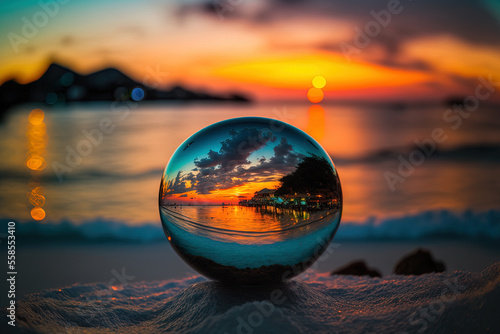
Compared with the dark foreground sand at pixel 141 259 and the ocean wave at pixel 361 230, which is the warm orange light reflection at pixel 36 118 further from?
the dark foreground sand at pixel 141 259

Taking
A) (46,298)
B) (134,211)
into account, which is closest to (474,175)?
(134,211)

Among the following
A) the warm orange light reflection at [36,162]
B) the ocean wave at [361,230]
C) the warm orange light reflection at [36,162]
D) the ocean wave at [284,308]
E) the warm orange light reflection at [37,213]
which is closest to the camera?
the ocean wave at [284,308]

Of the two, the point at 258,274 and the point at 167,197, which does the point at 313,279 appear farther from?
the point at 167,197

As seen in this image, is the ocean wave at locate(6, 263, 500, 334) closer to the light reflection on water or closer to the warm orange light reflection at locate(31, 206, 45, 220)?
the light reflection on water

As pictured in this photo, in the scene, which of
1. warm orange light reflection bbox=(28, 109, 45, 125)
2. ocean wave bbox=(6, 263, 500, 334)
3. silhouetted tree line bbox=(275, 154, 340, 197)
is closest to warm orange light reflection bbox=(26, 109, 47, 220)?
warm orange light reflection bbox=(28, 109, 45, 125)

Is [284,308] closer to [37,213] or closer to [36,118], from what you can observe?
[37,213]

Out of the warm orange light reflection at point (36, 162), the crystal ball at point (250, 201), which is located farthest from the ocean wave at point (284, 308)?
the warm orange light reflection at point (36, 162)
